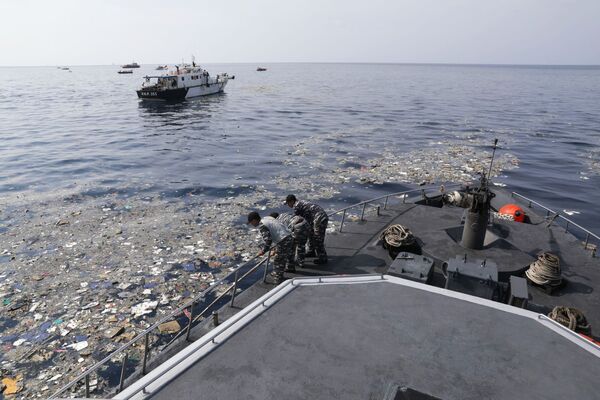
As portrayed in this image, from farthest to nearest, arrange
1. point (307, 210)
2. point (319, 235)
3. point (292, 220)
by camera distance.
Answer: point (319, 235)
point (307, 210)
point (292, 220)

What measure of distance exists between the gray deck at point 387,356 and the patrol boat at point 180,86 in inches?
2463

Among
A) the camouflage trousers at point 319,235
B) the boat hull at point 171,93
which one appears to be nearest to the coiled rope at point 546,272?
the camouflage trousers at point 319,235

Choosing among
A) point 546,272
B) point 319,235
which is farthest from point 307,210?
point 546,272

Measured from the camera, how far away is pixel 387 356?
4.83 metres

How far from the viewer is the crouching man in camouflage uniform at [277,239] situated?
28.8 ft

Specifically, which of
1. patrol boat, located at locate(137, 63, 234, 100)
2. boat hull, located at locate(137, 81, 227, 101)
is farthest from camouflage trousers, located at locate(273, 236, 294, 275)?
boat hull, located at locate(137, 81, 227, 101)

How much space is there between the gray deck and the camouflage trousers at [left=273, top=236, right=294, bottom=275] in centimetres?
299

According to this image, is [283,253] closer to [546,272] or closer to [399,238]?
[399,238]

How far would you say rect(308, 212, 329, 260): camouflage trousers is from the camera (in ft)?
32.8

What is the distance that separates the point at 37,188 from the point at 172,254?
43.2ft

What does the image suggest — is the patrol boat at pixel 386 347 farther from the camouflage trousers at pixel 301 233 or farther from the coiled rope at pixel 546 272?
the camouflage trousers at pixel 301 233

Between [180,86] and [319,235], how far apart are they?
6476 centimetres

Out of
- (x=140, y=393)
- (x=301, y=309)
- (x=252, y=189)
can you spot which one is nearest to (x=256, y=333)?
(x=301, y=309)

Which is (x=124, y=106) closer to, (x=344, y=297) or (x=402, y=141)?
(x=402, y=141)
